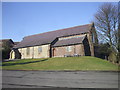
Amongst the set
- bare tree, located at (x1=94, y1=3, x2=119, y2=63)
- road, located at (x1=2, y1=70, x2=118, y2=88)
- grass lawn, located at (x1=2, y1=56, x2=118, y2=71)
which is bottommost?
grass lawn, located at (x1=2, y1=56, x2=118, y2=71)

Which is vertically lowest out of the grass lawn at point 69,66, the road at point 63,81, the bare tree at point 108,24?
the grass lawn at point 69,66

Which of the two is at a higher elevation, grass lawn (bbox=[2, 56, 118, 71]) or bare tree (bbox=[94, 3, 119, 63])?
bare tree (bbox=[94, 3, 119, 63])

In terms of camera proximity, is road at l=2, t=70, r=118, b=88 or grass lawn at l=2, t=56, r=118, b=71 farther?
grass lawn at l=2, t=56, r=118, b=71

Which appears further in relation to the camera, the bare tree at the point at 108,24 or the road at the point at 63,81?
the bare tree at the point at 108,24

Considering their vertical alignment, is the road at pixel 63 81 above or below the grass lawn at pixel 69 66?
above

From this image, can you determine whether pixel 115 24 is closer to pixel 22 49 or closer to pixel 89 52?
pixel 89 52

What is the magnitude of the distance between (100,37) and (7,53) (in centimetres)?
3480

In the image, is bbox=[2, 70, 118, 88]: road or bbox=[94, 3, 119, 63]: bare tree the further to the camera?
bbox=[94, 3, 119, 63]: bare tree

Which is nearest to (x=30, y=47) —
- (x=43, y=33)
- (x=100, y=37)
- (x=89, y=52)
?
(x=43, y=33)

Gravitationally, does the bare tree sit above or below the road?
above

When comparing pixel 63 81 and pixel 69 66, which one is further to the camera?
pixel 69 66

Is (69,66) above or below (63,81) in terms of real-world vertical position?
below

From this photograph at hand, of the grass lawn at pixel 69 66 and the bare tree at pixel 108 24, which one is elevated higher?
the bare tree at pixel 108 24

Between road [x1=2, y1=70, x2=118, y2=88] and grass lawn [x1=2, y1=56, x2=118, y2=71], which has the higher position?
road [x1=2, y1=70, x2=118, y2=88]
